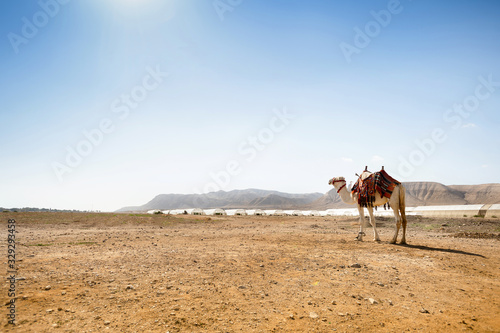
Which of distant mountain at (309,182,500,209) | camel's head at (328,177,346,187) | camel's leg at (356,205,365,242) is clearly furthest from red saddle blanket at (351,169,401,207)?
distant mountain at (309,182,500,209)

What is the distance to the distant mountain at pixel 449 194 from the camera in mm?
129125

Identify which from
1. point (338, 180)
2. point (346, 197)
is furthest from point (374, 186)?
point (338, 180)

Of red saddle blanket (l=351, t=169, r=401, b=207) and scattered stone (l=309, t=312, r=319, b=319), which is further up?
red saddle blanket (l=351, t=169, r=401, b=207)

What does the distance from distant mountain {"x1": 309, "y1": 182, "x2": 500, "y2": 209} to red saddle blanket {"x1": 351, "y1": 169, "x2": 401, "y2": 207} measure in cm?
12566

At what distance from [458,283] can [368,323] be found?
13.9ft

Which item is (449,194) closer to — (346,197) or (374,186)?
(346,197)

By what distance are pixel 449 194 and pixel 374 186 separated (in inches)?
6062

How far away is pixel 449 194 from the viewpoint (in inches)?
5389

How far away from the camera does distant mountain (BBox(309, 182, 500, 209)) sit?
129125mm

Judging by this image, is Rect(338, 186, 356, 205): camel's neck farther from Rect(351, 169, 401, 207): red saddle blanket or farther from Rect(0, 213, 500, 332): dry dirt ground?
Rect(0, 213, 500, 332): dry dirt ground

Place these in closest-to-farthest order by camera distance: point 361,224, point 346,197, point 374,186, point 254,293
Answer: point 254,293 < point 374,186 < point 361,224 < point 346,197

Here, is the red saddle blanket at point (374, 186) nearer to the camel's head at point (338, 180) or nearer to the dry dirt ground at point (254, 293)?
the camel's head at point (338, 180)

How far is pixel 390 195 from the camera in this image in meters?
14.6

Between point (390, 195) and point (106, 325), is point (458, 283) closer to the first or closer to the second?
point (390, 195)
